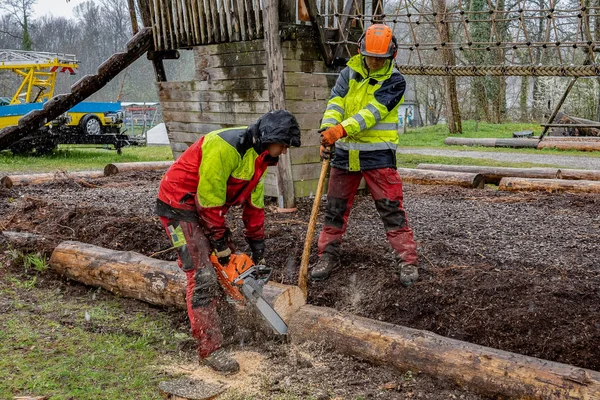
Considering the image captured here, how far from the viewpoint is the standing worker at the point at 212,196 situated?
3.79 metres

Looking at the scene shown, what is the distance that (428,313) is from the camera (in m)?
4.45

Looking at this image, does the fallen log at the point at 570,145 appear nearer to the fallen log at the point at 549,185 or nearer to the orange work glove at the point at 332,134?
the fallen log at the point at 549,185

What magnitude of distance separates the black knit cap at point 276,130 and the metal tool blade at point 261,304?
89 cm

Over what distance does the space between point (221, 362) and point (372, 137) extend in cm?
225

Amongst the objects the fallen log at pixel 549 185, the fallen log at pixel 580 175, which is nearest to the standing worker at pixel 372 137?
the fallen log at pixel 549 185

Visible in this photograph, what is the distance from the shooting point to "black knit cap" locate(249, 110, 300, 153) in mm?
3719

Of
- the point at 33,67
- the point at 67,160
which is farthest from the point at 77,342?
the point at 33,67

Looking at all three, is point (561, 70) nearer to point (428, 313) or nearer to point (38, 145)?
point (428, 313)

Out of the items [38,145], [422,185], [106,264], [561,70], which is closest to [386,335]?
[106,264]

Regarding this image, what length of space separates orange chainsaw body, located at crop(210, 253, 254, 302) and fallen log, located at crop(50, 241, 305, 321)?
379 mm

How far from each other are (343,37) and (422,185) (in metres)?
3.57

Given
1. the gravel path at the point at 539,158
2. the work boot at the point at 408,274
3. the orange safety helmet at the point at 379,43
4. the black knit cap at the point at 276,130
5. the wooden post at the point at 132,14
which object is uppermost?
the wooden post at the point at 132,14

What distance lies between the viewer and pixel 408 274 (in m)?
4.84

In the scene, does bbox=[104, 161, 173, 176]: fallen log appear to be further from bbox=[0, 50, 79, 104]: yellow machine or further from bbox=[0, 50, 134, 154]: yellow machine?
bbox=[0, 50, 79, 104]: yellow machine
